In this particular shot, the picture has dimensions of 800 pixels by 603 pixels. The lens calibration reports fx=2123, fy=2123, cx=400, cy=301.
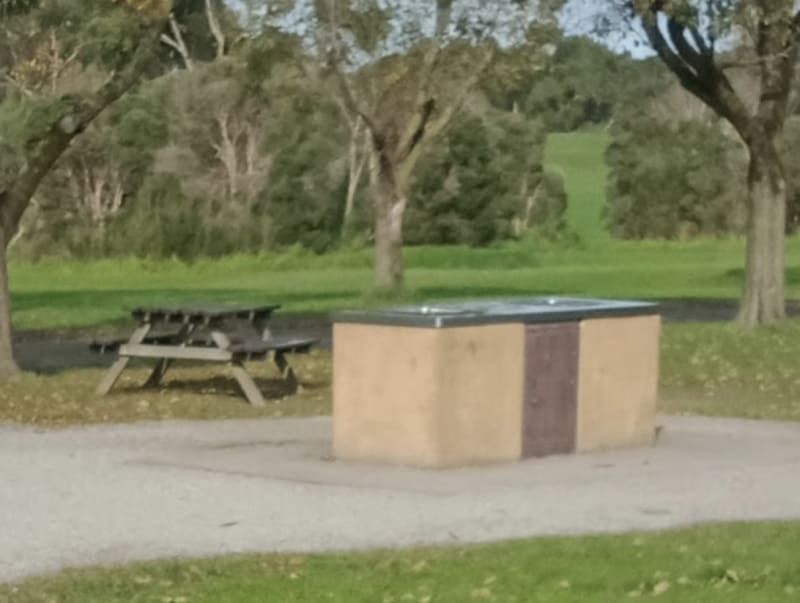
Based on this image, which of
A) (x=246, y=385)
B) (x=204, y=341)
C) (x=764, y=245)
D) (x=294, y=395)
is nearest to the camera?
(x=246, y=385)

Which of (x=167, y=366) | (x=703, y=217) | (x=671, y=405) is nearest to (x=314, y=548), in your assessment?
(x=671, y=405)

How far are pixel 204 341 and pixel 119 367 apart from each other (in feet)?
2.55

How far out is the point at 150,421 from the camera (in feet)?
52.7

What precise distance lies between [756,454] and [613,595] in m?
5.52

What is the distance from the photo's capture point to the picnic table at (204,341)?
1733 cm

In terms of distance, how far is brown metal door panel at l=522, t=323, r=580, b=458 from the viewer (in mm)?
13562

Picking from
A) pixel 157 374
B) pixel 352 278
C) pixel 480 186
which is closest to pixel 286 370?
pixel 157 374

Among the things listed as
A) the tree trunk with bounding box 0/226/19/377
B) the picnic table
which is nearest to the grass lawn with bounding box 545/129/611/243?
the tree trunk with bounding box 0/226/19/377

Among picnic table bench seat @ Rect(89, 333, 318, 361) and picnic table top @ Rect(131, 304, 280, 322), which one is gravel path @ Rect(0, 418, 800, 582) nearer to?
picnic table bench seat @ Rect(89, 333, 318, 361)

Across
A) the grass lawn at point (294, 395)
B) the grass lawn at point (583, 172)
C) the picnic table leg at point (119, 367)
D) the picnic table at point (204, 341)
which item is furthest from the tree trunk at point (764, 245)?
the grass lawn at point (583, 172)

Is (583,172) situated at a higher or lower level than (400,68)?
lower

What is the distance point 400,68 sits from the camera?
114ft

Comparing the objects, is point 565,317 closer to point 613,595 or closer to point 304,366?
point 613,595

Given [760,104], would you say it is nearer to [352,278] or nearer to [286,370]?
[286,370]
